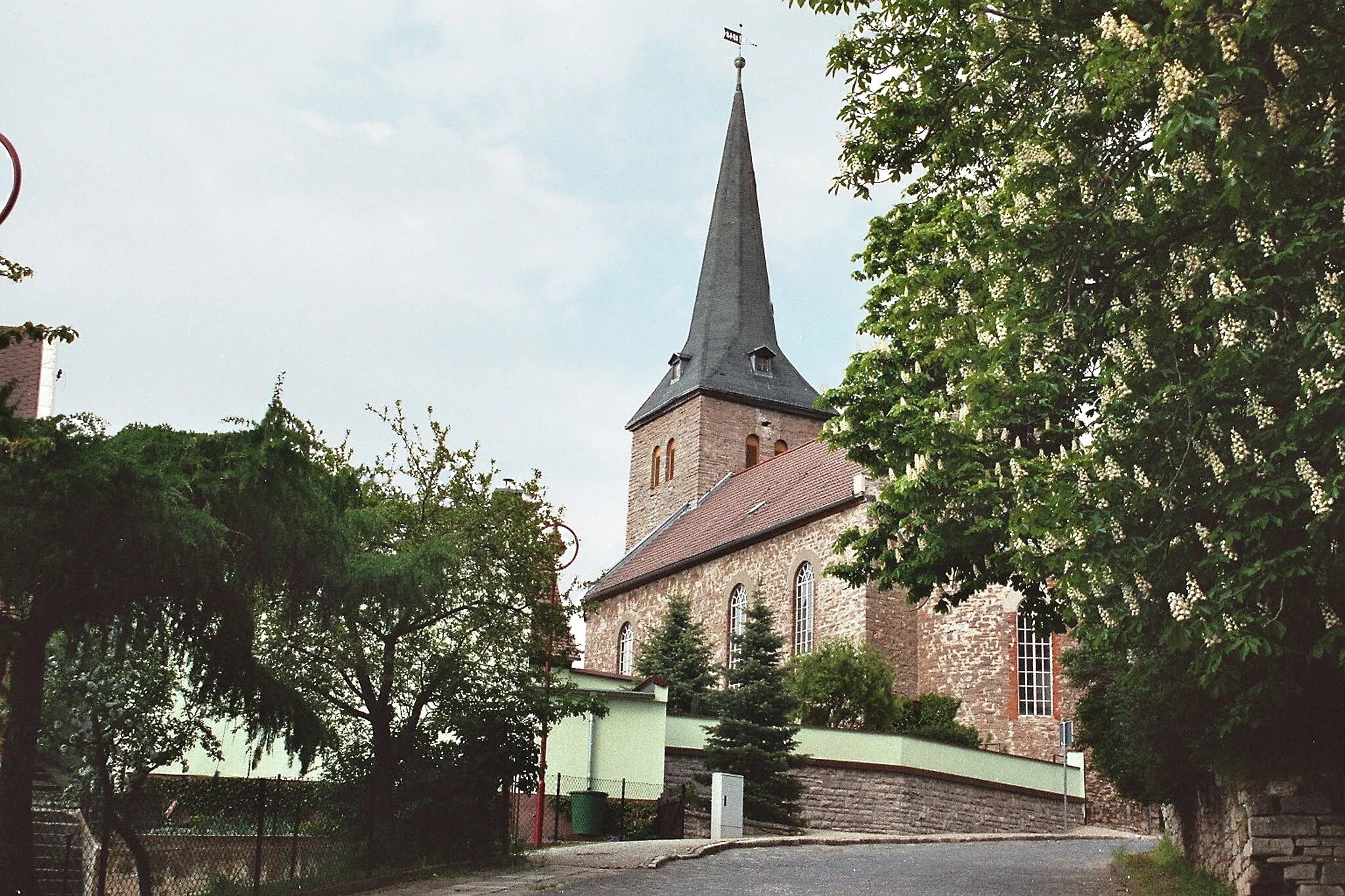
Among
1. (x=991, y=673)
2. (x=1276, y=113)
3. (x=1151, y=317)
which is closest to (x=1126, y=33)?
(x=1276, y=113)

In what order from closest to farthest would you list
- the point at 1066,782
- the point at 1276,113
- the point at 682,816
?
1. the point at 1276,113
2. the point at 682,816
3. the point at 1066,782

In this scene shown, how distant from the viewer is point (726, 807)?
2211 centimetres

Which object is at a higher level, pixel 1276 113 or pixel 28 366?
pixel 28 366

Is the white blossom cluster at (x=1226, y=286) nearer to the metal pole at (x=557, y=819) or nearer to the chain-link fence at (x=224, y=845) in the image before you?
the chain-link fence at (x=224, y=845)

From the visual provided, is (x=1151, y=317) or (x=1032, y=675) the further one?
(x=1032, y=675)

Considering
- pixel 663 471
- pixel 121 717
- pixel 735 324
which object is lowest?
pixel 121 717

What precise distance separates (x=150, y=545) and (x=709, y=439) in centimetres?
3975

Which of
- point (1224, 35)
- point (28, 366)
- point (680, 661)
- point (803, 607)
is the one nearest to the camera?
point (1224, 35)

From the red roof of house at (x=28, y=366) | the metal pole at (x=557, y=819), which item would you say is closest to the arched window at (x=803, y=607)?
the metal pole at (x=557, y=819)

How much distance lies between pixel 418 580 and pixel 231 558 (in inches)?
97.1

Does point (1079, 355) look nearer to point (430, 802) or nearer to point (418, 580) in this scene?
point (418, 580)

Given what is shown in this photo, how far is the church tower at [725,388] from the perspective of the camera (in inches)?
2004

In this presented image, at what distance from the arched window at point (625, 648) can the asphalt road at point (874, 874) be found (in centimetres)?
2675

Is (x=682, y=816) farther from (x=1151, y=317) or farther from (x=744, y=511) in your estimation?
(x=744, y=511)
